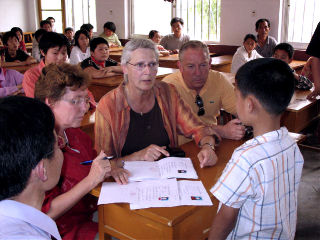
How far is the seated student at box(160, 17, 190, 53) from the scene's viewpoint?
24.0 feet

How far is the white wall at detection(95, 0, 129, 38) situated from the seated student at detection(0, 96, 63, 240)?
8412 millimetres

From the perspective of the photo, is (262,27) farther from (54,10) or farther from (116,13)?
(54,10)

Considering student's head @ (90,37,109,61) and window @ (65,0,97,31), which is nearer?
student's head @ (90,37,109,61)

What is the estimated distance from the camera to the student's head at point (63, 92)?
176cm

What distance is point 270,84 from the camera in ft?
3.89

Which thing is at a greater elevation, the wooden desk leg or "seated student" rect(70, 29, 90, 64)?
"seated student" rect(70, 29, 90, 64)

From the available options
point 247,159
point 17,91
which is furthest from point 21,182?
point 17,91

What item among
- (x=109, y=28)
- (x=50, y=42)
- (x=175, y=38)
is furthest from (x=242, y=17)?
(x=50, y=42)

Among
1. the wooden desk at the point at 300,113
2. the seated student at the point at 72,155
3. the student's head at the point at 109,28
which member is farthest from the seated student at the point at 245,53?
the seated student at the point at 72,155

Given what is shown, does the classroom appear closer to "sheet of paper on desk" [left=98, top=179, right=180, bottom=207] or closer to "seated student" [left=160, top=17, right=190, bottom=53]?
"sheet of paper on desk" [left=98, top=179, right=180, bottom=207]

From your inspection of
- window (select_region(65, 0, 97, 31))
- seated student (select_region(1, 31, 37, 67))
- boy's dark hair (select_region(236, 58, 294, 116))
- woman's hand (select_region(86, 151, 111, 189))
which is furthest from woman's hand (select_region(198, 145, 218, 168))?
window (select_region(65, 0, 97, 31))

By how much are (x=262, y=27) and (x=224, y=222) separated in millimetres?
5712

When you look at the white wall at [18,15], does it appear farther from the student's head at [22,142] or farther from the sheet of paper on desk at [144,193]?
the student's head at [22,142]

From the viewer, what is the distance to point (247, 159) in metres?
1.14
